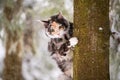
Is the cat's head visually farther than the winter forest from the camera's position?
Yes

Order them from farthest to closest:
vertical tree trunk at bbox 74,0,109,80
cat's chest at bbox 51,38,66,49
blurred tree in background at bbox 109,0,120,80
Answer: blurred tree in background at bbox 109,0,120,80 < cat's chest at bbox 51,38,66,49 < vertical tree trunk at bbox 74,0,109,80

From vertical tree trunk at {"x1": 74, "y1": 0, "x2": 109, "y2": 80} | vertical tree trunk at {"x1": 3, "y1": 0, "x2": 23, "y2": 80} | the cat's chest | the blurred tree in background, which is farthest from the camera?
vertical tree trunk at {"x1": 3, "y1": 0, "x2": 23, "y2": 80}

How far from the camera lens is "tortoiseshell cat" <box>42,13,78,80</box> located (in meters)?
1.22

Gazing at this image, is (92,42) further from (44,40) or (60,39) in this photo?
(44,40)

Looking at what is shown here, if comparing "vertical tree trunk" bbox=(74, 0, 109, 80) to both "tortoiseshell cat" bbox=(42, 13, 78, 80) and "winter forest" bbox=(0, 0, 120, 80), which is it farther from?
"tortoiseshell cat" bbox=(42, 13, 78, 80)

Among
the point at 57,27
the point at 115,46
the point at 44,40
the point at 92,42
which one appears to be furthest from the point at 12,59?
the point at 92,42

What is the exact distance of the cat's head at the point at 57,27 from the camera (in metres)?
1.22

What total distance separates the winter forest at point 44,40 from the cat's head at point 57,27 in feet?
0.09

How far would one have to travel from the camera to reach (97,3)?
1.04 metres

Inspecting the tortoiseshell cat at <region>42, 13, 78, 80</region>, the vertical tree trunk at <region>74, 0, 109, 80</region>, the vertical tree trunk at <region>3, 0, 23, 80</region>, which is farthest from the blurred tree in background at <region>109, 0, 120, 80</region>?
the vertical tree trunk at <region>3, 0, 23, 80</region>

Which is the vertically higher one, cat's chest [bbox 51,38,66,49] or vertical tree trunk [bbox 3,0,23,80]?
cat's chest [bbox 51,38,66,49]

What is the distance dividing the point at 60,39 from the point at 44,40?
2.85m

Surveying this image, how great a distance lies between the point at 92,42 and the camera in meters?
1.03

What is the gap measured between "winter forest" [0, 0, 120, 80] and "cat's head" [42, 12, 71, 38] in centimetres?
3
